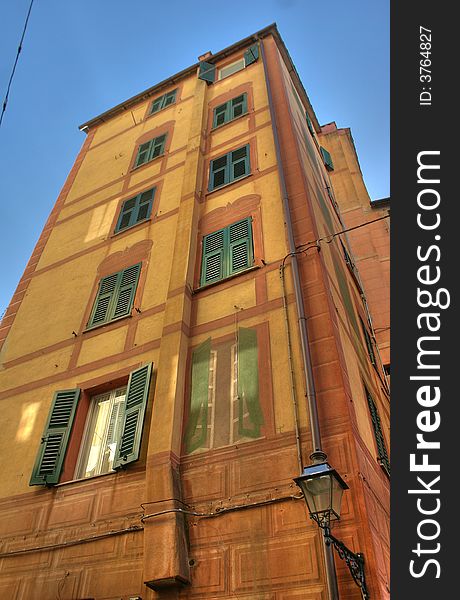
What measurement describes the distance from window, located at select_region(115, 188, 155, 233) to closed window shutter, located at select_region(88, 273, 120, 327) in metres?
1.74

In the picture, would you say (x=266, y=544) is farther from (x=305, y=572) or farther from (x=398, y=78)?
(x=398, y=78)

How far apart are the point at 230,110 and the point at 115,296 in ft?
21.5

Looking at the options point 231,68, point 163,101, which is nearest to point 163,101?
point 163,101

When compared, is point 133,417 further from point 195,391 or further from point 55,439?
point 55,439

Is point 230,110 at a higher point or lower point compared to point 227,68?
lower

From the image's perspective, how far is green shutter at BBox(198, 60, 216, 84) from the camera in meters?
16.4

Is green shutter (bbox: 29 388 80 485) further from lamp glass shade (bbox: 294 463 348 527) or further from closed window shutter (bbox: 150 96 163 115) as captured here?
closed window shutter (bbox: 150 96 163 115)

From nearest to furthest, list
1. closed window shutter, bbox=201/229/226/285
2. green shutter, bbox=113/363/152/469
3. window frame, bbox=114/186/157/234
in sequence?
green shutter, bbox=113/363/152/469 < closed window shutter, bbox=201/229/226/285 < window frame, bbox=114/186/157/234

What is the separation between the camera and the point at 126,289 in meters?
10.4

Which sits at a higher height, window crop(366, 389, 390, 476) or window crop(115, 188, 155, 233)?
window crop(115, 188, 155, 233)

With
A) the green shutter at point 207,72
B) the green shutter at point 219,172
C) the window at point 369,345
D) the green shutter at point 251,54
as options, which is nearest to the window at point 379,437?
the window at point 369,345

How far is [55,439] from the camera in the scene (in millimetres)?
8242

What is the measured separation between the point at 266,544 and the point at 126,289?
5925 millimetres

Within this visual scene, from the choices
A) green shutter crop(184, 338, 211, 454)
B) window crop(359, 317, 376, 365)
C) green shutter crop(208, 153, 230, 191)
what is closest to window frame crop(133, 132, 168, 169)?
green shutter crop(208, 153, 230, 191)
